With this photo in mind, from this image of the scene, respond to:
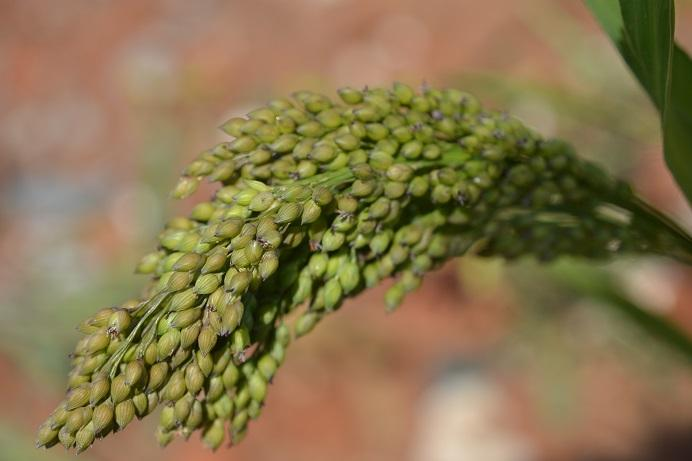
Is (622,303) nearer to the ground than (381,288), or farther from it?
farther from it

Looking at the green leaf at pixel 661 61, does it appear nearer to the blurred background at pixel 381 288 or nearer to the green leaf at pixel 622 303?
the green leaf at pixel 622 303

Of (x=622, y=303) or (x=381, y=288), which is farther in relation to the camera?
(x=381, y=288)

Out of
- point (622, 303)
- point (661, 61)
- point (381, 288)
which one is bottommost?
point (381, 288)

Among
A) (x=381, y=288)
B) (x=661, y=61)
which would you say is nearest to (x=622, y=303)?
(x=661, y=61)

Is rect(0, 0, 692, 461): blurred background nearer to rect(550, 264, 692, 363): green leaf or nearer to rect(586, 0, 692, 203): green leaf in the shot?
rect(550, 264, 692, 363): green leaf

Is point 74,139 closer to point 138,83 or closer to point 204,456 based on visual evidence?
point 138,83

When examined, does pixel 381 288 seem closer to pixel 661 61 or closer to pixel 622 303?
pixel 622 303
